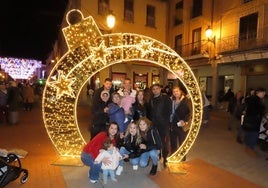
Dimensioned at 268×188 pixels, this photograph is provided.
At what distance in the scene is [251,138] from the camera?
7430mm

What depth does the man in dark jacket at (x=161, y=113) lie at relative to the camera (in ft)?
19.3

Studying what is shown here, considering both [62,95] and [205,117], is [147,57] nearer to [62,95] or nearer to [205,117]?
[62,95]

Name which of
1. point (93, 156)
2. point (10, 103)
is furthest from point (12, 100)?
point (93, 156)

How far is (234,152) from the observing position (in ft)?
24.2

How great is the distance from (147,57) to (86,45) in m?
1.33

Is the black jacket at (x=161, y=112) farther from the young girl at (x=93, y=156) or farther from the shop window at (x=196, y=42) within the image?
the shop window at (x=196, y=42)

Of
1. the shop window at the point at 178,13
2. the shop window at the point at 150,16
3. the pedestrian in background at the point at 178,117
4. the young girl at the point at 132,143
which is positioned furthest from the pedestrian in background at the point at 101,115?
the shop window at the point at 178,13

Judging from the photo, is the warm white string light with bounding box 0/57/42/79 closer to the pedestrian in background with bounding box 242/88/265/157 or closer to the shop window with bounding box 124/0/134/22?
the shop window with bounding box 124/0/134/22

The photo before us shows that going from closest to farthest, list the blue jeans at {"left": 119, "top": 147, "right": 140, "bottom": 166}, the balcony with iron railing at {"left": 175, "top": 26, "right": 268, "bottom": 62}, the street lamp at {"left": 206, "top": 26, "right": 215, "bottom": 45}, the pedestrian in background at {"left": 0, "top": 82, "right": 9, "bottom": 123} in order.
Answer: the blue jeans at {"left": 119, "top": 147, "right": 140, "bottom": 166} < the pedestrian in background at {"left": 0, "top": 82, "right": 9, "bottom": 123} < the balcony with iron railing at {"left": 175, "top": 26, "right": 268, "bottom": 62} < the street lamp at {"left": 206, "top": 26, "right": 215, "bottom": 45}

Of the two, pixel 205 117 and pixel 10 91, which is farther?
pixel 205 117

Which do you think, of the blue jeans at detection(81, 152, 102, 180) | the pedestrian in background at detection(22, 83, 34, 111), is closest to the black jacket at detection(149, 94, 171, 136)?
the blue jeans at detection(81, 152, 102, 180)

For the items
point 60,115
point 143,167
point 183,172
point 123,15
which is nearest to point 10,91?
point 60,115

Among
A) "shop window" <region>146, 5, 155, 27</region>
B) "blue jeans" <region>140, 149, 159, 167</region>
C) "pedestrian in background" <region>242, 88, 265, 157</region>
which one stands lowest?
"blue jeans" <region>140, 149, 159, 167</region>

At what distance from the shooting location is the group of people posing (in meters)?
4.90
